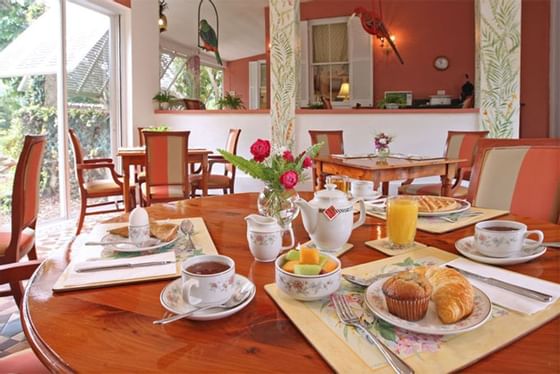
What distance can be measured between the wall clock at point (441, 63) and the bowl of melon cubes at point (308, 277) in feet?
26.0

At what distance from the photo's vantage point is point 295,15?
501cm

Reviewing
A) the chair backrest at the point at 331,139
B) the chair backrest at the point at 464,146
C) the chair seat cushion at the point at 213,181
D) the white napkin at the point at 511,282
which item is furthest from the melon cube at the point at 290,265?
the chair backrest at the point at 331,139

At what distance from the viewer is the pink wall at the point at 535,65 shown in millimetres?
7270

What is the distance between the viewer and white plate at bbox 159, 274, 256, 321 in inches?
26.1

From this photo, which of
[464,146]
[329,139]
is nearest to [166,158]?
[329,139]

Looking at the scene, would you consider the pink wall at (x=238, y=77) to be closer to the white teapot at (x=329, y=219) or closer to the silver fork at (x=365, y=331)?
the white teapot at (x=329, y=219)

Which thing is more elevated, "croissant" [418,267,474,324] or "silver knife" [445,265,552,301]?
"croissant" [418,267,474,324]

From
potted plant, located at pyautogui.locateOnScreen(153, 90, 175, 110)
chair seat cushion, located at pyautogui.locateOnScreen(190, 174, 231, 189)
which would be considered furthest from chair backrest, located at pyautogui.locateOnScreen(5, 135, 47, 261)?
Answer: potted plant, located at pyautogui.locateOnScreen(153, 90, 175, 110)

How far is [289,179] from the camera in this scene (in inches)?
41.7

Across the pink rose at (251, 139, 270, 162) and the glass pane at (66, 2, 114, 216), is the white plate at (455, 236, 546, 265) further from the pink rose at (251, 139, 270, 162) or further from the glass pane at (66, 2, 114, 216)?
the glass pane at (66, 2, 114, 216)

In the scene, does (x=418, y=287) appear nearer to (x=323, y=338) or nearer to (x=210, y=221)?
(x=323, y=338)

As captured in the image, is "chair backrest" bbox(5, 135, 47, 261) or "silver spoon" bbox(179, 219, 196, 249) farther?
"chair backrest" bbox(5, 135, 47, 261)

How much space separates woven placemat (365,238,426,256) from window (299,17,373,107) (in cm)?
728

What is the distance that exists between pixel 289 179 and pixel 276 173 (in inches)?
1.8
